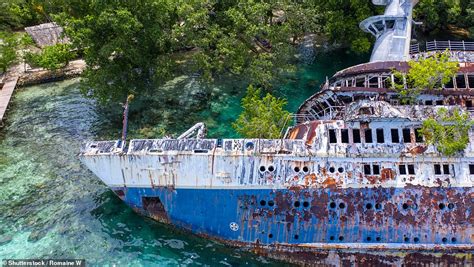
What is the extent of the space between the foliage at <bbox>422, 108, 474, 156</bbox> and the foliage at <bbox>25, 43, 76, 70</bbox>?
104 ft

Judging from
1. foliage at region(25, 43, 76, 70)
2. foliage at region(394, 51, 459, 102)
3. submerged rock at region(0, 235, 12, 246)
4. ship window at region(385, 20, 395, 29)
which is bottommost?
submerged rock at region(0, 235, 12, 246)

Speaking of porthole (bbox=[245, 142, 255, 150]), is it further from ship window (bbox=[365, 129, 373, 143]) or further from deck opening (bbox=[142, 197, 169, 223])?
ship window (bbox=[365, 129, 373, 143])

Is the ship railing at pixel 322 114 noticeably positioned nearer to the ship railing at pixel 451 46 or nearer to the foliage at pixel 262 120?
the foliage at pixel 262 120

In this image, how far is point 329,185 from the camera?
19859 millimetres

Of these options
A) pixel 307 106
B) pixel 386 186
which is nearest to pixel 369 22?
pixel 307 106

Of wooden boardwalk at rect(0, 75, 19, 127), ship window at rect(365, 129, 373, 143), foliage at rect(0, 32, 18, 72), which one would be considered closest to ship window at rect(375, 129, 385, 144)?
ship window at rect(365, 129, 373, 143)

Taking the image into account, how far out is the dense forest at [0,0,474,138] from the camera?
29.5 m

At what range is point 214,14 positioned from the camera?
34.1 m

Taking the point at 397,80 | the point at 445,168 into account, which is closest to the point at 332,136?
the point at 397,80

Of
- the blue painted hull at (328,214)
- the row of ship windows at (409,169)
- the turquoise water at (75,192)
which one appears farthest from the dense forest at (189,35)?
the row of ship windows at (409,169)

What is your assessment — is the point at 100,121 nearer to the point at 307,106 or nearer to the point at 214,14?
the point at 214,14

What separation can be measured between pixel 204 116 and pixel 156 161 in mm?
11668

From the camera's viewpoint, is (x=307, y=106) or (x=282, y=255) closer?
(x=282, y=255)

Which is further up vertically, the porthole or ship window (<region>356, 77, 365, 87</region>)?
ship window (<region>356, 77, 365, 87</region>)
